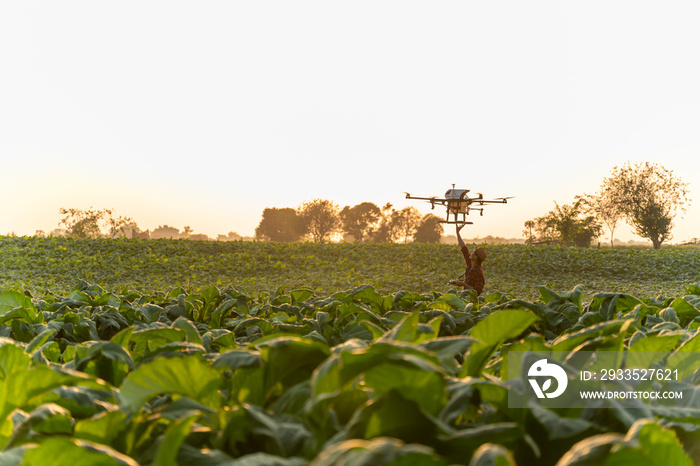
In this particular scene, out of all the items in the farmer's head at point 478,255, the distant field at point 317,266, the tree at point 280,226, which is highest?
the tree at point 280,226

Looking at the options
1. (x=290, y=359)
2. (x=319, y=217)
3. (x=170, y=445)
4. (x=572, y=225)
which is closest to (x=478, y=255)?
(x=290, y=359)

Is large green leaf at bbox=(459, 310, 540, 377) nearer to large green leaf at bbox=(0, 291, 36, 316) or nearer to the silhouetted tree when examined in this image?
large green leaf at bbox=(0, 291, 36, 316)

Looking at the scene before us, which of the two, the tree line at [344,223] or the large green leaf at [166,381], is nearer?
the large green leaf at [166,381]

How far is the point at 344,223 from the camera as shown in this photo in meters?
72.6

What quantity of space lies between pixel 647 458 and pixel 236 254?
2097 cm

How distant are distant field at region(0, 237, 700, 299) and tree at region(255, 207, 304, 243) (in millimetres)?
47185

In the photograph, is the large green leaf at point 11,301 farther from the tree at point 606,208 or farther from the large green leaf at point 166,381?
the tree at point 606,208

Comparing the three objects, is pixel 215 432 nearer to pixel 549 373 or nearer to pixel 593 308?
pixel 549 373

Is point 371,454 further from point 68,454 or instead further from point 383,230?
point 383,230

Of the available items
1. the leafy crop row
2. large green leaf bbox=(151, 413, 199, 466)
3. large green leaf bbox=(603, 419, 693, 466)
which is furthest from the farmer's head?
large green leaf bbox=(151, 413, 199, 466)

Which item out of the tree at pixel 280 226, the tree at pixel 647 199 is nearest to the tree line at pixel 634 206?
the tree at pixel 647 199

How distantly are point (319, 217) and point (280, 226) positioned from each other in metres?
6.76

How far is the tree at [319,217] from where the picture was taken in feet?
224

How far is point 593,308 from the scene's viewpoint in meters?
2.53
